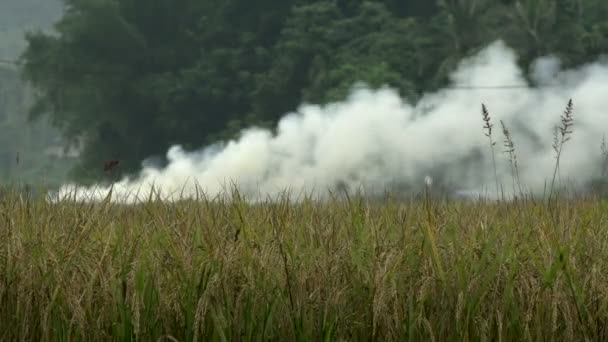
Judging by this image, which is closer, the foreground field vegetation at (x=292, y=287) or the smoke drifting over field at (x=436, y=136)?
the foreground field vegetation at (x=292, y=287)

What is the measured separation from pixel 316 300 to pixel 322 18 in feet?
116

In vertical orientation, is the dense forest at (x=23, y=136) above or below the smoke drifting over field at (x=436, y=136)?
above

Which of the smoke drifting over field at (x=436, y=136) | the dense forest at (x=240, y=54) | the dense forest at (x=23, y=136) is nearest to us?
the smoke drifting over field at (x=436, y=136)

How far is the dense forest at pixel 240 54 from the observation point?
36.2 metres

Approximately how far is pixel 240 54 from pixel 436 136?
11.3 metres

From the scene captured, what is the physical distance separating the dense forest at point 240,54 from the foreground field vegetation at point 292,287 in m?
30.0

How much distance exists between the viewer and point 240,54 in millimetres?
40188

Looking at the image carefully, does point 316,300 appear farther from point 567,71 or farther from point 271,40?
point 271,40

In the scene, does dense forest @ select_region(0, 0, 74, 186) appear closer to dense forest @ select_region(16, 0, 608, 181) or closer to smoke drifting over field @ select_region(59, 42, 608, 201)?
dense forest @ select_region(16, 0, 608, 181)

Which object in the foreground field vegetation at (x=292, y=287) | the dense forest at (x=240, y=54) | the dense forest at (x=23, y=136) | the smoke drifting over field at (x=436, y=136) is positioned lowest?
the foreground field vegetation at (x=292, y=287)

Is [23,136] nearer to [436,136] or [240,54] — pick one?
[240,54]

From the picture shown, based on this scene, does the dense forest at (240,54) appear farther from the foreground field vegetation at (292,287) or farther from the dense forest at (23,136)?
the dense forest at (23,136)

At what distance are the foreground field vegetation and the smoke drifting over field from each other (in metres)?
23.1

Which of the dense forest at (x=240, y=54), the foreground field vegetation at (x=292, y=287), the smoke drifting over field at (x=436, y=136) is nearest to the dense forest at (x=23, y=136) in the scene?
the dense forest at (x=240, y=54)
